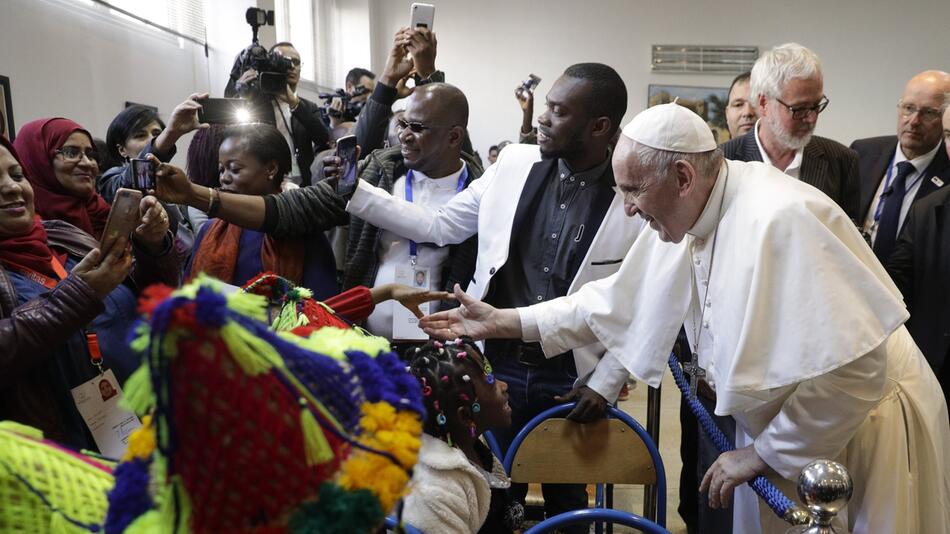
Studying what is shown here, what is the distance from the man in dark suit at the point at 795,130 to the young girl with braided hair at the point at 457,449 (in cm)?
188

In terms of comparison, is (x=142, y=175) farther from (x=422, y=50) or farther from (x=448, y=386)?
(x=422, y=50)

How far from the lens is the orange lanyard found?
1730mm

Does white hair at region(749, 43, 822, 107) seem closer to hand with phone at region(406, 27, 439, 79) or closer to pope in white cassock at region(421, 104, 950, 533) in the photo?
pope in white cassock at region(421, 104, 950, 533)

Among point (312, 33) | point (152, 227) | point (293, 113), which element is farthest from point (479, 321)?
point (312, 33)

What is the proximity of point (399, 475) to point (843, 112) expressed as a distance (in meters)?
12.1

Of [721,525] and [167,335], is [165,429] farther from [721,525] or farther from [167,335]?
[721,525]

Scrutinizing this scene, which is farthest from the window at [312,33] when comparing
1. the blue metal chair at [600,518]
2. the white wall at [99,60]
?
the blue metal chair at [600,518]

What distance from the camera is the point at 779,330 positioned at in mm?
1705

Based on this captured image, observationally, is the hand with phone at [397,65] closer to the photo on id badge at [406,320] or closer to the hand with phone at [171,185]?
the photo on id badge at [406,320]

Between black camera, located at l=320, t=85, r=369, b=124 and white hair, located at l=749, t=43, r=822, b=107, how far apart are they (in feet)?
9.15

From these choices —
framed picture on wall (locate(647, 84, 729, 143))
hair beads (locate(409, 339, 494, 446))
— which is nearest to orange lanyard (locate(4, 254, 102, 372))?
hair beads (locate(409, 339, 494, 446))

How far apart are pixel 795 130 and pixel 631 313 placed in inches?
52.3

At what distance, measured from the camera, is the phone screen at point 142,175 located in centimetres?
189

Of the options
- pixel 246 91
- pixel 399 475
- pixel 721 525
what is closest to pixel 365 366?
pixel 399 475
